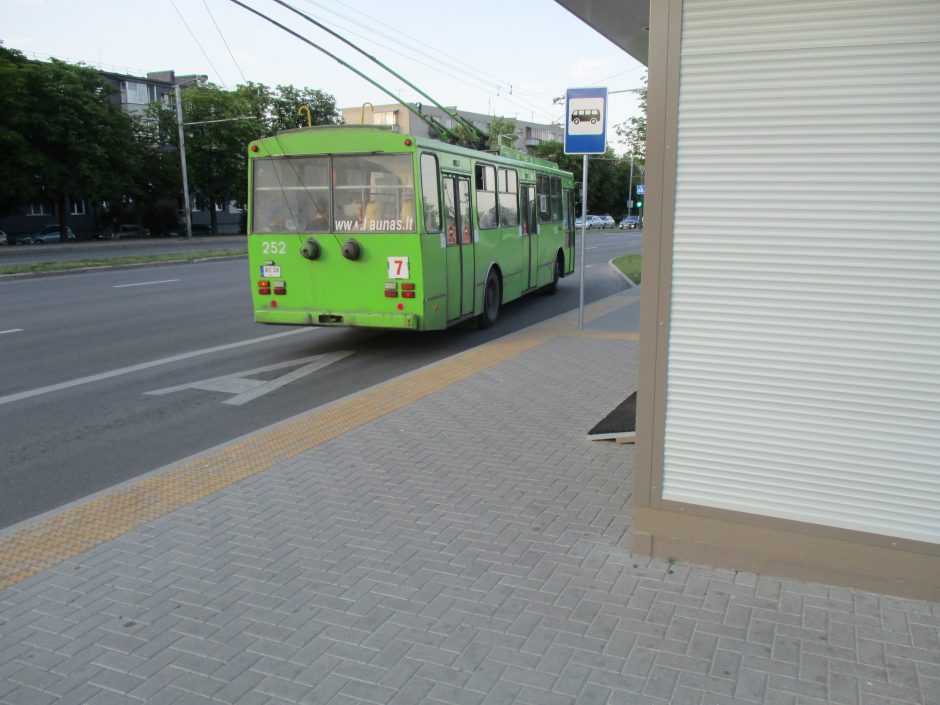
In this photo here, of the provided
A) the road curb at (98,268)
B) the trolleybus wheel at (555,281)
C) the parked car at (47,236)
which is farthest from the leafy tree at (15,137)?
the trolleybus wheel at (555,281)

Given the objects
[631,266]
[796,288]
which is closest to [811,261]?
[796,288]

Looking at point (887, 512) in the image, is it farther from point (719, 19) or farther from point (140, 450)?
point (140, 450)

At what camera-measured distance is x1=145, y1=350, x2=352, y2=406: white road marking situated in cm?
837

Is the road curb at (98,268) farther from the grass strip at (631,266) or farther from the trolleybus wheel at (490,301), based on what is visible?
the trolleybus wheel at (490,301)

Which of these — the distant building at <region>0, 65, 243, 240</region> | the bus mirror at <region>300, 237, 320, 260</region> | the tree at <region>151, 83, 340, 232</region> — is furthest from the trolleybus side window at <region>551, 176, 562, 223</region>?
the tree at <region>151, 83, 340, 232</region>

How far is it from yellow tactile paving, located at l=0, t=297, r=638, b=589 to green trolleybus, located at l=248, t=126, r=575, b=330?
1771 mm

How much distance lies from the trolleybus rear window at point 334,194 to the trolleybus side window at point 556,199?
7.54 m

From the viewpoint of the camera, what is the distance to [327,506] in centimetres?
492

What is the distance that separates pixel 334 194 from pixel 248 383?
2.94 m

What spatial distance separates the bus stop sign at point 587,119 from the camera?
11219 millimetres

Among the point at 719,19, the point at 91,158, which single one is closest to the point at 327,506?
the point at 719,19

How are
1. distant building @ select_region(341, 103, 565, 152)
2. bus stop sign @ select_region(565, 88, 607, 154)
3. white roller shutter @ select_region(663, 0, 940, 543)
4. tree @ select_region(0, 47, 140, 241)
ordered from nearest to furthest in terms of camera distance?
1. white roller shutter @ select_region(663, 0, 940, 543)
2. bus stop sign @ select_region(565, 88, 607, 154)
3. tree @ select_region(0, 47, 140, 241)
4. distant building @ select_region(341, 103, 565, 152)

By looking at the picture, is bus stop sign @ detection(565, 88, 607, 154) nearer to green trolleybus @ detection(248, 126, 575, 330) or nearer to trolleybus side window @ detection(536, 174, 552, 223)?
green trolleybus @ detection(248, 126, 575, 330)

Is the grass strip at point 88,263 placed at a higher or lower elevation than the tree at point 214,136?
lower
